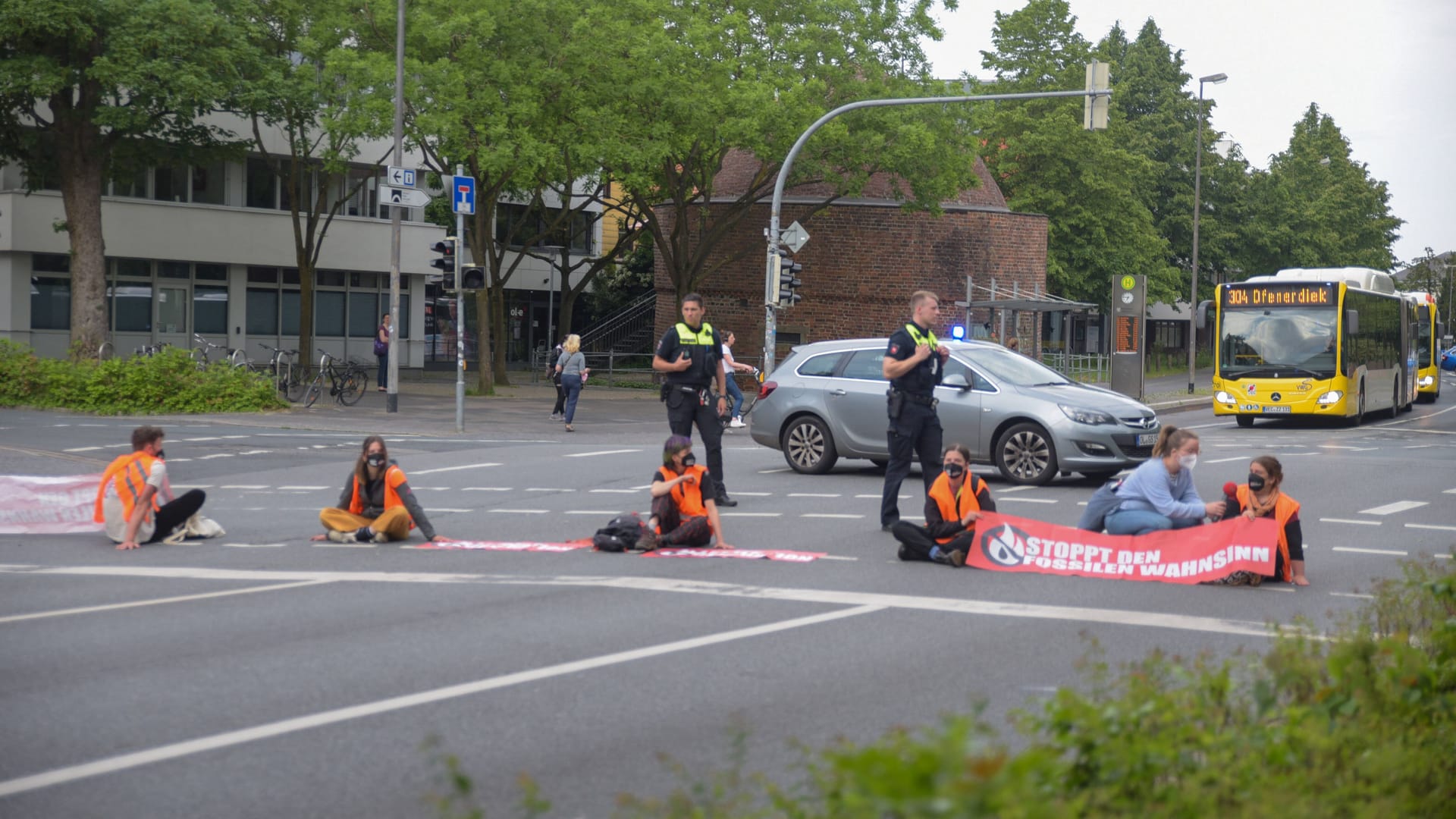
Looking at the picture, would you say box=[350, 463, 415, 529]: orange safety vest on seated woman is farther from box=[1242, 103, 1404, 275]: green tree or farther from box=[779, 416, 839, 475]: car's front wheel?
box=[1242, 103, 1404, 275]: green tree

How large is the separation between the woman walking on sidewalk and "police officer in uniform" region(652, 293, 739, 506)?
12229 millimetres

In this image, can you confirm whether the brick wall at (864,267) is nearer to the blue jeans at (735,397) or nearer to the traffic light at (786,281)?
the traffic light at (786,281)

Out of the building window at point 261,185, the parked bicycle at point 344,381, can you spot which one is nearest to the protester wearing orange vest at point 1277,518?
the parked bicycle at point 344,381

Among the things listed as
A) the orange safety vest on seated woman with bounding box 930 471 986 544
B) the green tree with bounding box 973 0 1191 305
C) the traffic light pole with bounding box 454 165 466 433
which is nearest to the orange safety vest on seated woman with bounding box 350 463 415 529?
the orange safety vest on seated woman with bounding box 930 471 986 544

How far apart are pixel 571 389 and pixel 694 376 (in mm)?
12681

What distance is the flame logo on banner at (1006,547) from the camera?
10727 mm

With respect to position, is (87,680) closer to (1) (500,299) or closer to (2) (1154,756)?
(2) (1154,756)

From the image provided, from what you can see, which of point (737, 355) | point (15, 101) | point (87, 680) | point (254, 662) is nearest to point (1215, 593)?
point (254, 662)

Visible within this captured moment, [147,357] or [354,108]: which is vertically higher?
[354,108]

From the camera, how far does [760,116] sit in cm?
3397

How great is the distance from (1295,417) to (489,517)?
2495cm

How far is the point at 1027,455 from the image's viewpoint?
16.3 metres

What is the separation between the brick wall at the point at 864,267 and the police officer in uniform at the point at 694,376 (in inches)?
1190

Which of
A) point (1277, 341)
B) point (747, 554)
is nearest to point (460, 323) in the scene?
point (747, 554)
